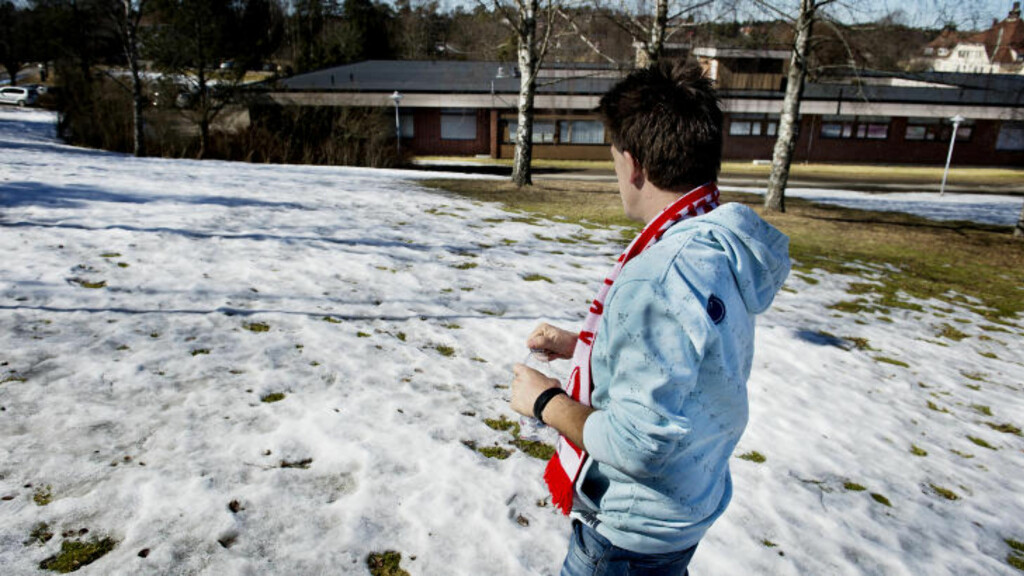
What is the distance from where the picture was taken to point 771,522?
334cm

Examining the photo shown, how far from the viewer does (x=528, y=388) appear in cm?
155

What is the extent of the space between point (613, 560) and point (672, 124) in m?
1.14

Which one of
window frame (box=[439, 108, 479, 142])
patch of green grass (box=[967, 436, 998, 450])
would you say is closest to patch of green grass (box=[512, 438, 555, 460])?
patch of green grass (box=[967, 436, 998, 450])

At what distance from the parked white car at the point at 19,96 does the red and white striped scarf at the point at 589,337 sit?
53.9m

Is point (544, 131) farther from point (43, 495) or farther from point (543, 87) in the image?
point (43, 495)

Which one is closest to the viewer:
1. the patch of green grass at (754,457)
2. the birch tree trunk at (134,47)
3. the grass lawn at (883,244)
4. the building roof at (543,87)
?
the patch of green grass at (754,457)

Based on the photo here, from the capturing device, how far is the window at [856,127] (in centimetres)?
3569

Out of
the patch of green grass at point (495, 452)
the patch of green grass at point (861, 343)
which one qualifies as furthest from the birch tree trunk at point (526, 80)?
the patch of green grass at point (495, 452)

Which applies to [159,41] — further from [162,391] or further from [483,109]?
[162,391]

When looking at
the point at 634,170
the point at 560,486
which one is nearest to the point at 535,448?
the point at 560,486

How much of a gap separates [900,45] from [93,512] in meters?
17.8

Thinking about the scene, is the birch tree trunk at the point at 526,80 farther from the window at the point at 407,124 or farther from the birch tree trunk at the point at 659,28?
the window at the point at 407,124

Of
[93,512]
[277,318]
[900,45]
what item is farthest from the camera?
[900,45]

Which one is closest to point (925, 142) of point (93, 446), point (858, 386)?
point (858, 386)
